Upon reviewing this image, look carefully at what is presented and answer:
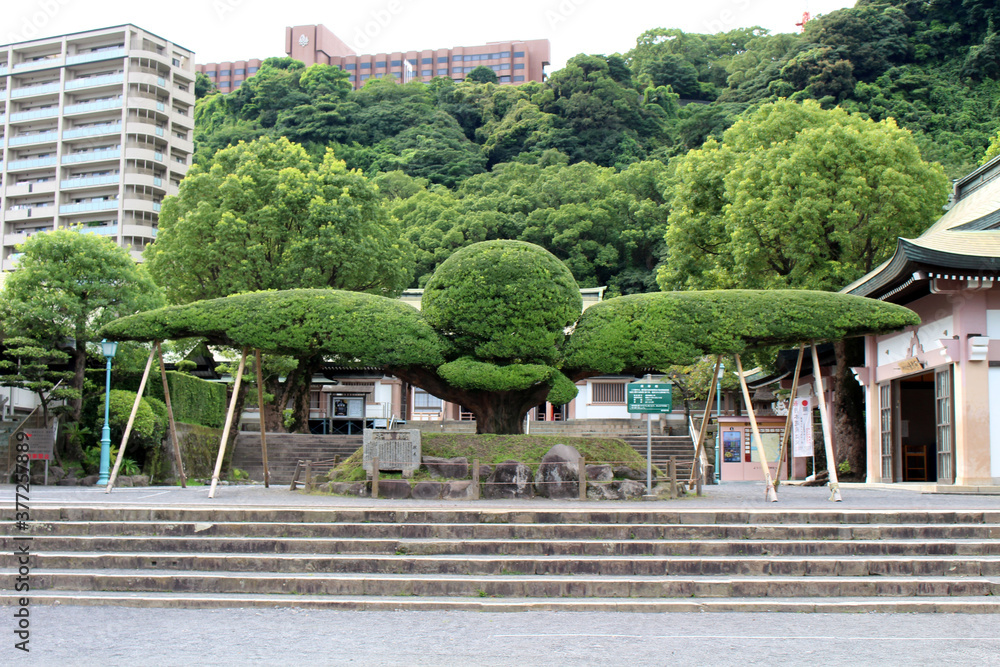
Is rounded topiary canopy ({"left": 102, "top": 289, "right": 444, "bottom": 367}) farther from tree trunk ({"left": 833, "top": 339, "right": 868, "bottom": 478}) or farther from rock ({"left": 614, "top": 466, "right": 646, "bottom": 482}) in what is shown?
tree trunk ({"left": 833, "top": 339, "right": 868, "bottom": 478})

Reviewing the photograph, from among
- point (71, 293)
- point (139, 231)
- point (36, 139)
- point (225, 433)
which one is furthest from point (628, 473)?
point (36, 139)

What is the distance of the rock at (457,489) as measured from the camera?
14.8 m

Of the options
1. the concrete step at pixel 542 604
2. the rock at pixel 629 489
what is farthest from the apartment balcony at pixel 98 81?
the concrete step at pixel 542 604

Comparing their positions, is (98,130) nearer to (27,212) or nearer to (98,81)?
(98,81)

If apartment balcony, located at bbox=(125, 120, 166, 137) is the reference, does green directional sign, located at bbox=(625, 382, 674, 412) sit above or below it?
below

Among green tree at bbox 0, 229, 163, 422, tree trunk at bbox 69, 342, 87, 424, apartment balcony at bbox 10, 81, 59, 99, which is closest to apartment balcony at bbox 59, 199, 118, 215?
apartment balcony at bbox 10, 81, 59, 99

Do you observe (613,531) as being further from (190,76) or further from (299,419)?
(190,76)

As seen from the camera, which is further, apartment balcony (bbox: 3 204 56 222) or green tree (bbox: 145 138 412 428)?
apartment balcony (bbox: 3 204 56 222)

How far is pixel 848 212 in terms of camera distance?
23078 millimetres

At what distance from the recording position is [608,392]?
40.0m

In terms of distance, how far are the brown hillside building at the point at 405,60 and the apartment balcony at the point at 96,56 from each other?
172 feet

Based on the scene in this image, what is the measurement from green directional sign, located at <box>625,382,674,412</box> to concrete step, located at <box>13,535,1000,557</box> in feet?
16.8

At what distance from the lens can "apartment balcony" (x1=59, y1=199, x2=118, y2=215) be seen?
6303cm

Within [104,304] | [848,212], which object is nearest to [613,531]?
[848,212]
